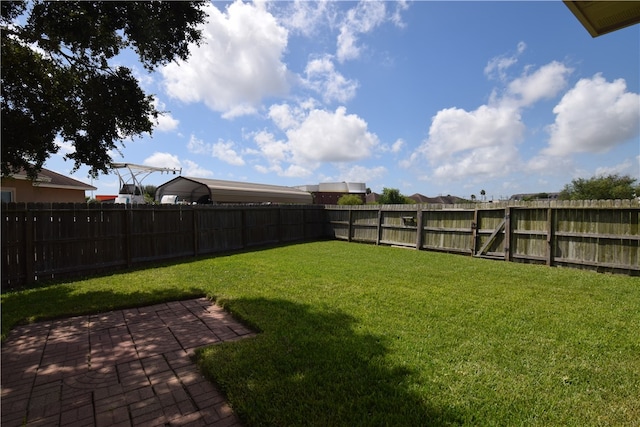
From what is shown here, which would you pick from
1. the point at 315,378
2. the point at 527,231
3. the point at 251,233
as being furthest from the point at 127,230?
the point at 527,231

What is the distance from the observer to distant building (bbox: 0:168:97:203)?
12.0m

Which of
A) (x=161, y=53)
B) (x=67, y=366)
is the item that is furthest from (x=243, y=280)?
(x=161, y=53)

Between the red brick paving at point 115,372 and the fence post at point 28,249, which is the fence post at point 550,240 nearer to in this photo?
the red brick paving at point 115,372

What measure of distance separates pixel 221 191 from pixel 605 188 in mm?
34200

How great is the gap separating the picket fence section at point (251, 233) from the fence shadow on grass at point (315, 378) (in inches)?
225

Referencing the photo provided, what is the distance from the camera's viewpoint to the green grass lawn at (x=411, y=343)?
2344 millimetres

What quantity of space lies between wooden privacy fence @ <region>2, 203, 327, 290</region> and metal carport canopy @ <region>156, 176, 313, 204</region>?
34.7ft

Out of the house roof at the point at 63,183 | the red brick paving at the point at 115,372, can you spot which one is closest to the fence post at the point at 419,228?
the red brick paving at the point at 115,372

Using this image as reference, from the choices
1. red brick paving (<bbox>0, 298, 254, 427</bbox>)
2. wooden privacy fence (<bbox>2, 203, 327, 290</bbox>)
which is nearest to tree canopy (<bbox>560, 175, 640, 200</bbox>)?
wooden privacy fence (<bbox>2, 203, 327, 290</bbox>)

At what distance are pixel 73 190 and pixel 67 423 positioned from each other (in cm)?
1883

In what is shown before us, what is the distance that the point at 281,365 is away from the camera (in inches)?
114

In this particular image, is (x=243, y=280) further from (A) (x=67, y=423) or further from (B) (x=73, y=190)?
(B) (x=73, y=190)

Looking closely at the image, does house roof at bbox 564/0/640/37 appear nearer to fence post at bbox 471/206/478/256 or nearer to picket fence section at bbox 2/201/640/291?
picket fence section at bbox 2/201/640/291

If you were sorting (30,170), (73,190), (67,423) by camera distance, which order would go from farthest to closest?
(73,190)
(30,170)
(67,423)
